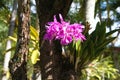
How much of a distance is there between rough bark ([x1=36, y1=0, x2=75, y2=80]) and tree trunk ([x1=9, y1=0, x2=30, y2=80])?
25 cm

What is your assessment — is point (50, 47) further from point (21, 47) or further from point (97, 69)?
point (97, 69)

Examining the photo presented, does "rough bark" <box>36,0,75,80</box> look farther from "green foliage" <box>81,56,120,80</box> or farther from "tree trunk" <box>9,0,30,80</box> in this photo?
"green foliage" <box>81,56,120,80</box>

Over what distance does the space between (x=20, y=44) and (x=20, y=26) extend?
0.19m

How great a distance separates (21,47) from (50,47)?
35 cm

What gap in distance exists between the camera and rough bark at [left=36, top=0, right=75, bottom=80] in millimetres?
3852

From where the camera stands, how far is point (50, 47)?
387 cm

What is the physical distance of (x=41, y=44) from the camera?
3918 millimetres

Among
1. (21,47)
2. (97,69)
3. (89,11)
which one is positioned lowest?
(97,69)

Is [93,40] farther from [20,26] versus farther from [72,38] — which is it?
[72,38]

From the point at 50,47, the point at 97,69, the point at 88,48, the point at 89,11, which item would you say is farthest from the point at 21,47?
the point at 97,69

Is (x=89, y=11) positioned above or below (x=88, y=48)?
above

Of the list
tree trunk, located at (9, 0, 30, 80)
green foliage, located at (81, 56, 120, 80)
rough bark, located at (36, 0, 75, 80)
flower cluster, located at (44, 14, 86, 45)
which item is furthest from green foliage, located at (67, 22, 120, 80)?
flower cluster, located at (44, 14, 86, 45)

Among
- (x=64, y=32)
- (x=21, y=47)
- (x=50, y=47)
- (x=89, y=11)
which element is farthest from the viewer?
(x=89, y=11)

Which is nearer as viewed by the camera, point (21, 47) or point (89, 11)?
point (21, 47)
